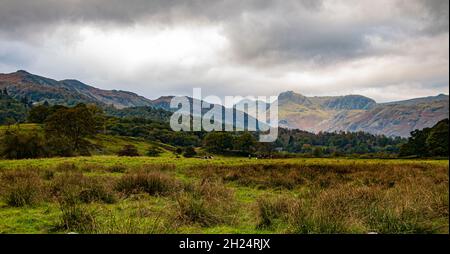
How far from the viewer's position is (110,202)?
12.4 metres

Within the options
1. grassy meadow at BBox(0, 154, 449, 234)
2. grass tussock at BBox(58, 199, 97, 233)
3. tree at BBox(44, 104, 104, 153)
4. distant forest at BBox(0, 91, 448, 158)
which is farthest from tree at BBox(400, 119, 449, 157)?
grass tussock at BBox(58, 199, 97, 233)

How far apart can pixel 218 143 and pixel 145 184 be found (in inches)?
3284

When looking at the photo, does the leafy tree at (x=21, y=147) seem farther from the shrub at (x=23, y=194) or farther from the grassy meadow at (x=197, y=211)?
the shrub at (x=23, y=194)

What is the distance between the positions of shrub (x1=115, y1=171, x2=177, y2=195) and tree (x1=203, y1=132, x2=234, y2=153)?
271ft

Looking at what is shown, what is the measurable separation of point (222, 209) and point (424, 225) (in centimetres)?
531

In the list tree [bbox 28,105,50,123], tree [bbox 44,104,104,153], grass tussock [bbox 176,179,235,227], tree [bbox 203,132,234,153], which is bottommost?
tree [bbox 203,132,234,153]

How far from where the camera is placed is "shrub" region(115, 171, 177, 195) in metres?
14.4

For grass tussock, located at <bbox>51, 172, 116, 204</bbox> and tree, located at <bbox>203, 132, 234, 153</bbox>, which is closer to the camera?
grass tussock, located at <bbox>51, 172, 116, 204</bbox>

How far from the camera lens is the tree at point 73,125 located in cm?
5497

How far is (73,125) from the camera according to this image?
56188 mm

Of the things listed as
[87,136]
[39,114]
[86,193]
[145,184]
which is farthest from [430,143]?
[39,114]

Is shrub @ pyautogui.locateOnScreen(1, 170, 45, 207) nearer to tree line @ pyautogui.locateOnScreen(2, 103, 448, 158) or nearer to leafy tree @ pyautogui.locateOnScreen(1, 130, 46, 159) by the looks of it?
leafy tree @ pyautogui.locateOnScreen(1, 130, 46, 159)

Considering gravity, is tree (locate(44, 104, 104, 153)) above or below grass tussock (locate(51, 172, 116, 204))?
above
